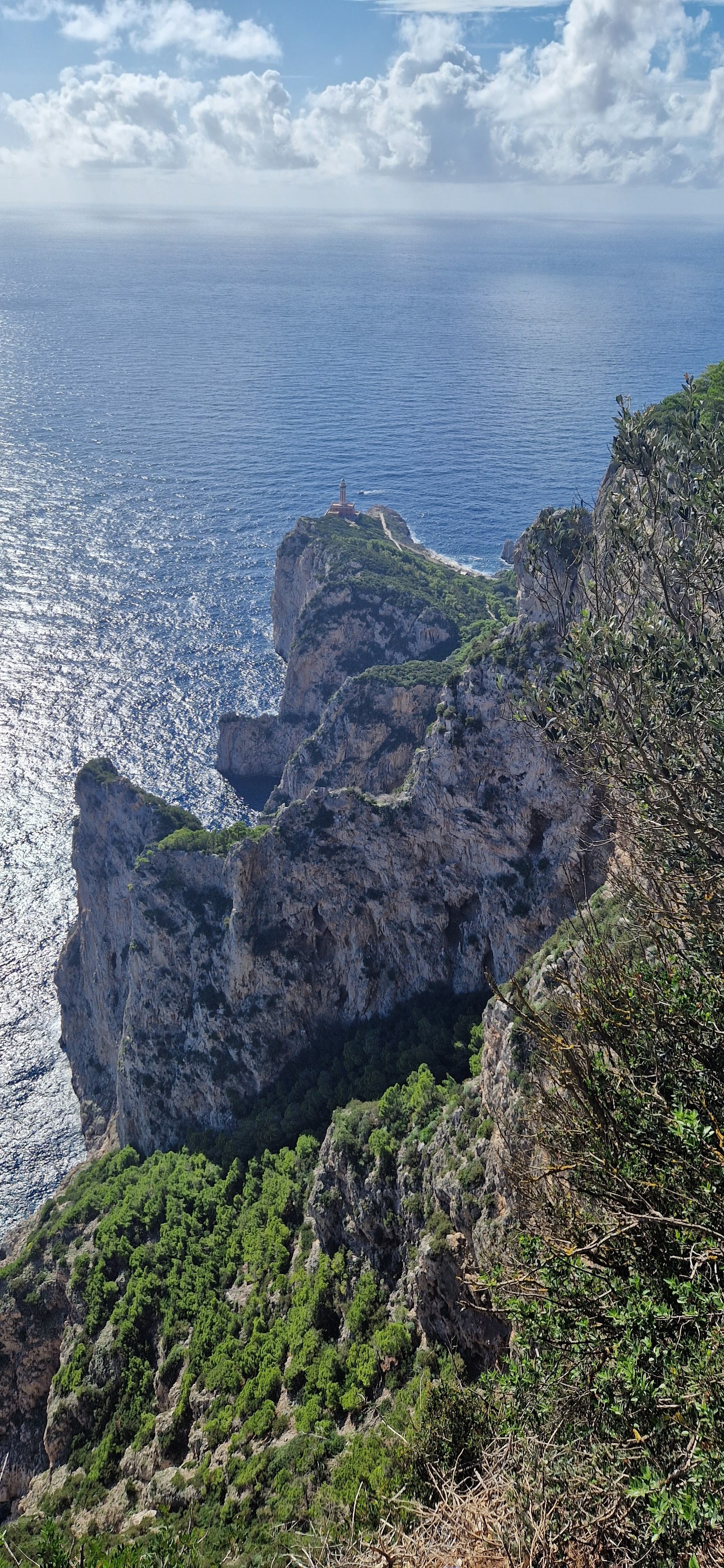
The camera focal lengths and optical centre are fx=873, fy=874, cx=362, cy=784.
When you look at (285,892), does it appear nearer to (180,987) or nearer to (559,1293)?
(180,987)

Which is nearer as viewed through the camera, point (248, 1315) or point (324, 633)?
point (248, 1315)

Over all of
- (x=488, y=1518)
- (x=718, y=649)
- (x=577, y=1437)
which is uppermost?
(x=718, y=649)

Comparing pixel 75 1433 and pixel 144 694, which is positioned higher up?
pixel 144 694

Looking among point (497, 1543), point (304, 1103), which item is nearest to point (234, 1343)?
point (304, 1103)

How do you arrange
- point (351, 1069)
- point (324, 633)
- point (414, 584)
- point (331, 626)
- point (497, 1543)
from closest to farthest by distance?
point (497, 1543) < point (351, 1069) < point (331, 626) < point (324, 633) < point (414, 584)

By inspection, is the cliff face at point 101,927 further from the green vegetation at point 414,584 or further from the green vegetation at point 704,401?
the green vegetation at point 704,401

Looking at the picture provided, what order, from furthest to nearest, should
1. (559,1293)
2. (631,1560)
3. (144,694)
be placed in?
(144,694) < (559,1293) < (631,1560)

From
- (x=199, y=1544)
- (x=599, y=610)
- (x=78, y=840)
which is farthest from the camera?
(x=78, y=840)

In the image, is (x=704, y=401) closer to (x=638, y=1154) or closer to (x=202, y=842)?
(x=638, y=1154)

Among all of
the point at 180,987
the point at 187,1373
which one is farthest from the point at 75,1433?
the point at 180,987

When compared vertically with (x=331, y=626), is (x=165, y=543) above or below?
above

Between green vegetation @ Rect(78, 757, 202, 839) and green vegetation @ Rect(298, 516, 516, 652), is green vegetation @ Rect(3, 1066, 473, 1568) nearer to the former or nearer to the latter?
green vegetation @ Rect(78, 757, 202, 839)
